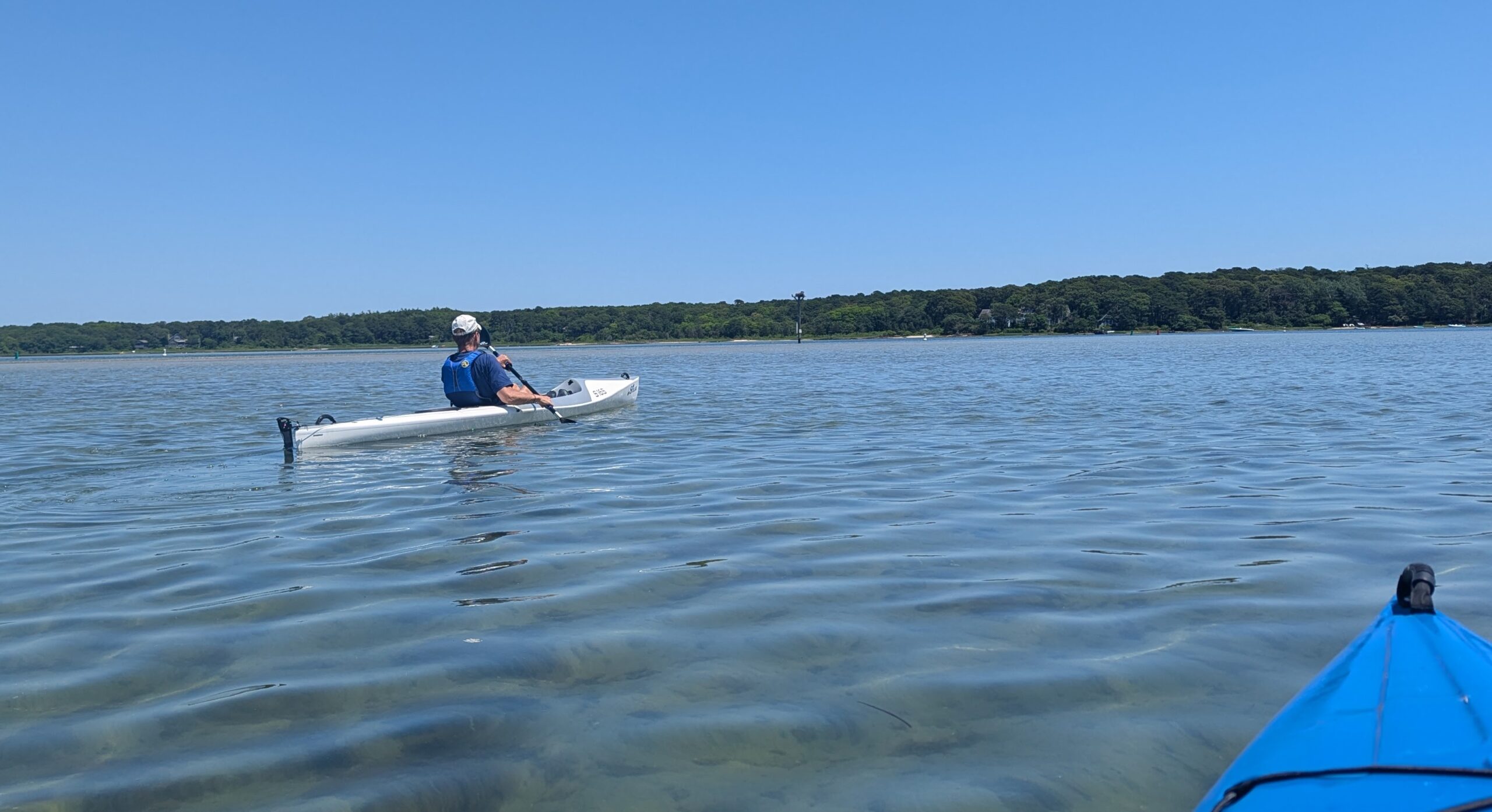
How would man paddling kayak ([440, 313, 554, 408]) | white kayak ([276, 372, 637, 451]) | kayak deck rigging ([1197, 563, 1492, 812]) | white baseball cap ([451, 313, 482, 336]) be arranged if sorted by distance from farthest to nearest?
1. man paddling kayak ([440, 313, 554, 408])
2. white baseball cap ([451, 313, 482, 336])
3. white kayak ([276, 372, 637, 451])
4. kayak deck rigging ([1197, 563, 1492, 812])

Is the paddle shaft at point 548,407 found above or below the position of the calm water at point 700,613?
above

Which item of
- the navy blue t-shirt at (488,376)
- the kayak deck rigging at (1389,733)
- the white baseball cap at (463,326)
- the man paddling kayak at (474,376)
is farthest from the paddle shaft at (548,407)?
the kayak deck rigging at (1389,733)

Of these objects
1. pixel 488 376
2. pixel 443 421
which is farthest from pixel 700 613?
pixel 488 376

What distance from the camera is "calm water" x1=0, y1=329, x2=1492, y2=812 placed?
329cm

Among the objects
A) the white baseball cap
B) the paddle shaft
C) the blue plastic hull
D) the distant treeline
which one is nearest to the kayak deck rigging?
the blue plastic hull

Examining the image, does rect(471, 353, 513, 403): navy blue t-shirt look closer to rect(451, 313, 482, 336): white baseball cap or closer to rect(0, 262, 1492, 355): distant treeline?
rect(451, 313, 482, 336): white baseball cap

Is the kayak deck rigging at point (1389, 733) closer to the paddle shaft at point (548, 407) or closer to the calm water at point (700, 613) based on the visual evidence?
the calm water at point (700, 613)

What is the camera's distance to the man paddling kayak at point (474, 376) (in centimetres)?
1395

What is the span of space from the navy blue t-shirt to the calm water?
2380 millimetres

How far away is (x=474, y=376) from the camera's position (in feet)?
46.0

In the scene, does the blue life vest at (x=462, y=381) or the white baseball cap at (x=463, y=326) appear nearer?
the white baseball cap at (x=463, y=326)

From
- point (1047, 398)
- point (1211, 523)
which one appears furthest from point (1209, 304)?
point (1211, 523)

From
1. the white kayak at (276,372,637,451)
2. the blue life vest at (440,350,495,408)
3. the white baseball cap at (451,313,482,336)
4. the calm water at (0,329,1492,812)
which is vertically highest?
the white baseball cap at (451,313,482,336)

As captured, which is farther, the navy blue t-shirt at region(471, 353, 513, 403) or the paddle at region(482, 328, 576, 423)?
the paddle at region(482, 328, 576, 423)
